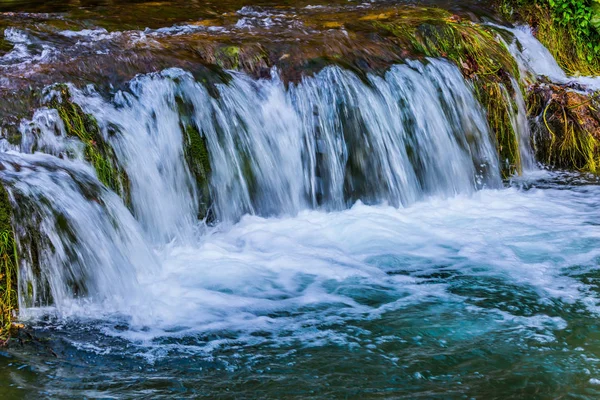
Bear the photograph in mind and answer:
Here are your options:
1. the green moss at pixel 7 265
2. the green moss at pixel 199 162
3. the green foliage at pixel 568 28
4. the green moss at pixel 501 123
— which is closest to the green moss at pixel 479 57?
the green moss at pixel 501 123

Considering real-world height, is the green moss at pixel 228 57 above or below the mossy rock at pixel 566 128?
above

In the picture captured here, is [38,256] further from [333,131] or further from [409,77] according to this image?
[409,77]

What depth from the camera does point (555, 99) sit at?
774 cm

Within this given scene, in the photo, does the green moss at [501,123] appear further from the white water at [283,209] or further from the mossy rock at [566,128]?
the mossy rock at [566,128]

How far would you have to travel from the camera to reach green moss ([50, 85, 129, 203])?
530 centimetres

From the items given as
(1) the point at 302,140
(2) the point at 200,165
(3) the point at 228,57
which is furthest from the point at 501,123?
(2) the point at 200,165

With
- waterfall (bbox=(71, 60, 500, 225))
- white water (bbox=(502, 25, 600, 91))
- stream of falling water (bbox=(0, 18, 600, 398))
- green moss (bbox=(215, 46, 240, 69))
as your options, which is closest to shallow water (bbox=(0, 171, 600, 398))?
stream of falling water (bbox=(0, 18, 600, 398))

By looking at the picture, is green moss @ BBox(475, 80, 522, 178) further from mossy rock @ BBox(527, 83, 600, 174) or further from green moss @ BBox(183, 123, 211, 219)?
green moss @ BBox(183, 123, 211, 219)

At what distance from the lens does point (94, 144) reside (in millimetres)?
5348

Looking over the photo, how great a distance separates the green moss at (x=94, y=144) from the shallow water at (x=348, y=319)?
564mm

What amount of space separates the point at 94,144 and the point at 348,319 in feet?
7.09

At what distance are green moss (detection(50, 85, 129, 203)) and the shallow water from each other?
564 millimetres

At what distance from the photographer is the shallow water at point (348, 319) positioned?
139 inches

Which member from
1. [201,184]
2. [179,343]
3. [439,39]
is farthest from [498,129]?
[179,343]
